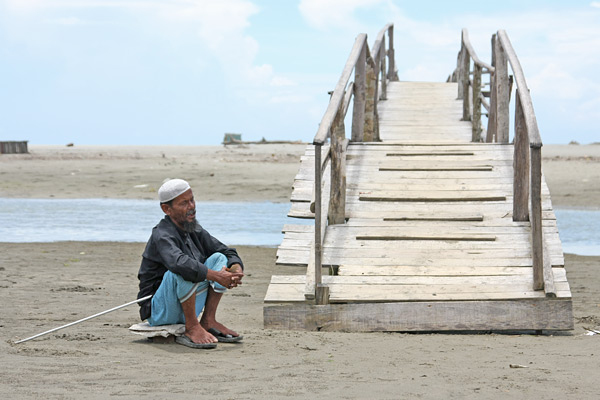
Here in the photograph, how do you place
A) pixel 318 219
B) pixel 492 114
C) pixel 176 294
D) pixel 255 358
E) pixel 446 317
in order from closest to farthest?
pixel 255 358 < pixel 176 294 < pixel 446 317 < pixel 318 219 < pixel 492 114

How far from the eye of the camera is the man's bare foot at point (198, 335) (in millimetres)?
4672

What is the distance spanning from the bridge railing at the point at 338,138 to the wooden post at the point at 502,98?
4.51 ft

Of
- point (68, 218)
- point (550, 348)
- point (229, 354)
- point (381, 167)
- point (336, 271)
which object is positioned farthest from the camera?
point (68, 218)

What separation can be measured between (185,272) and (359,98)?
475 centimetres

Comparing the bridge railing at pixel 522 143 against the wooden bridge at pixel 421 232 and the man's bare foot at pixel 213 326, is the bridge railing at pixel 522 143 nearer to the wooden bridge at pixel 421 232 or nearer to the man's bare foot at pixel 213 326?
the wooden bridge at pixel 421 232

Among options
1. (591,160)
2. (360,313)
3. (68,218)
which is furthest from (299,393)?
(591,160)

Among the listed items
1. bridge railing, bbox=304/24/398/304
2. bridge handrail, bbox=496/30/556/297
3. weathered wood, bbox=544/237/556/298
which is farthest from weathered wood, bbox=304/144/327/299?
weathered wood, bbox=544/237/556/298

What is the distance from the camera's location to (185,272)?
445cm

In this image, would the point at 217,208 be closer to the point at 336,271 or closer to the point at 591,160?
the point at 336,271

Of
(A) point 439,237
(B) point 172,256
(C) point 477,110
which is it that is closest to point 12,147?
(C) point 477,110

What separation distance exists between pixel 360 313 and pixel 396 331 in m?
0.27

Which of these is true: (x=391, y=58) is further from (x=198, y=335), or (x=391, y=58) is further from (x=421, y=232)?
(x=198, y=335)

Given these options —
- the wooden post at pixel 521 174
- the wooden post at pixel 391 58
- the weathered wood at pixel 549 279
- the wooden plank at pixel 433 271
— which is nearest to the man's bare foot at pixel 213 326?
the wooden plank at pixel 433 271

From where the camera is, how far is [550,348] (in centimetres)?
495
